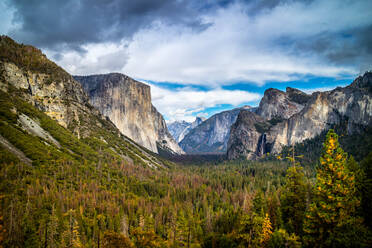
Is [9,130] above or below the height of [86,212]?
above

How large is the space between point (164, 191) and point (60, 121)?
8771cm

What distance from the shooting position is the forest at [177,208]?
63.0ft

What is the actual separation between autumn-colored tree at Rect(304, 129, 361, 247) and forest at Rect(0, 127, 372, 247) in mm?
79

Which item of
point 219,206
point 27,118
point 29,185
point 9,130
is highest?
point 27,118

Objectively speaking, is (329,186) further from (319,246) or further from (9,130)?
(9,130)

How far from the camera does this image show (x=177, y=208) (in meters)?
84.6

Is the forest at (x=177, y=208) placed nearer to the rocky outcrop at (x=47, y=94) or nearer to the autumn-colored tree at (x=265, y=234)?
the autumn-colored tree at (x=265, y=234)

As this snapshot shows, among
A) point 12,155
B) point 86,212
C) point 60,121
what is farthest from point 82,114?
point 86,212

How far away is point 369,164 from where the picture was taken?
77.5ft

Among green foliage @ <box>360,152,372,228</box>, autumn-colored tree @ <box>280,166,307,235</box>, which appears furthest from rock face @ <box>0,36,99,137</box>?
green foliage @ <box>360,152,372,228</box>

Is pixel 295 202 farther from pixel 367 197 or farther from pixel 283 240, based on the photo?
pixel 367 197

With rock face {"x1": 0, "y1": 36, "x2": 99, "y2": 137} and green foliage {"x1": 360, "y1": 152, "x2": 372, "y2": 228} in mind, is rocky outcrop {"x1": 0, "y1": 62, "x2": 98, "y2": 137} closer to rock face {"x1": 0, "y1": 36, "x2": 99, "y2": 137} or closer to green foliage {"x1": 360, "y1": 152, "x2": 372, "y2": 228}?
rock face {"x1": 0, "y1": 36, "x2": 99, "y2": 137}

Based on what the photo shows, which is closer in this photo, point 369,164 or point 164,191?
point 369,164

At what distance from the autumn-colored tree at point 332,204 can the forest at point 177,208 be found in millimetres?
79
